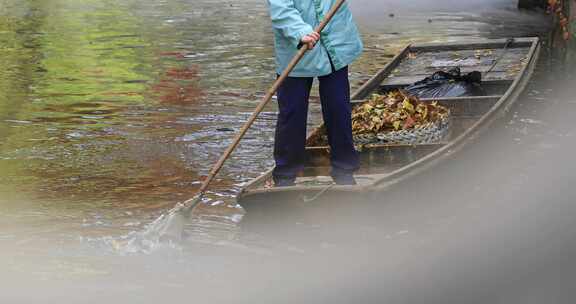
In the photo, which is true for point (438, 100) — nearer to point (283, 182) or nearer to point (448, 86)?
point (448, 86)

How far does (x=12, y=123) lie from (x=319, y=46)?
4980 millimetres

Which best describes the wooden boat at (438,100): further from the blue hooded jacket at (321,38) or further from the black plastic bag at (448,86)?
the blue hooded jacket at (321,38)

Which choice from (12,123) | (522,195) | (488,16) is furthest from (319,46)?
(488,16)

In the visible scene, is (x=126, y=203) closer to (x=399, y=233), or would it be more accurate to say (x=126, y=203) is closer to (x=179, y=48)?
(x=399, y=233)

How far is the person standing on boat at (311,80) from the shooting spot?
23.2ft

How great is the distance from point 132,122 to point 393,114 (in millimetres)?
3468

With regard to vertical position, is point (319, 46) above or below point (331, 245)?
above

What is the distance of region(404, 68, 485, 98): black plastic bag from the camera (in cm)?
1041

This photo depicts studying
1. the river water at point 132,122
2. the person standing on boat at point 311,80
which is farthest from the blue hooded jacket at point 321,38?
the river water at point 132,122

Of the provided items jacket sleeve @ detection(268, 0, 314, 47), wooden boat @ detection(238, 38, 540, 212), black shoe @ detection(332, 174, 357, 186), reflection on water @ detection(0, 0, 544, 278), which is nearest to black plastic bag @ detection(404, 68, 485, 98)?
wooden boat @ detection(238, 38, 540, 212)

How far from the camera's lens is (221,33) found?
63.0 ft

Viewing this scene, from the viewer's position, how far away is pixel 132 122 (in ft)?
36.6

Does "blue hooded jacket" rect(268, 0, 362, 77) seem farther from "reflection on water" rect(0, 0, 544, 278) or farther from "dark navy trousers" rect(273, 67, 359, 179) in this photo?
"reflection on water" rect(0, 0, 544, 278)

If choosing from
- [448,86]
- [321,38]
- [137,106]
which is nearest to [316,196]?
[321,38]
